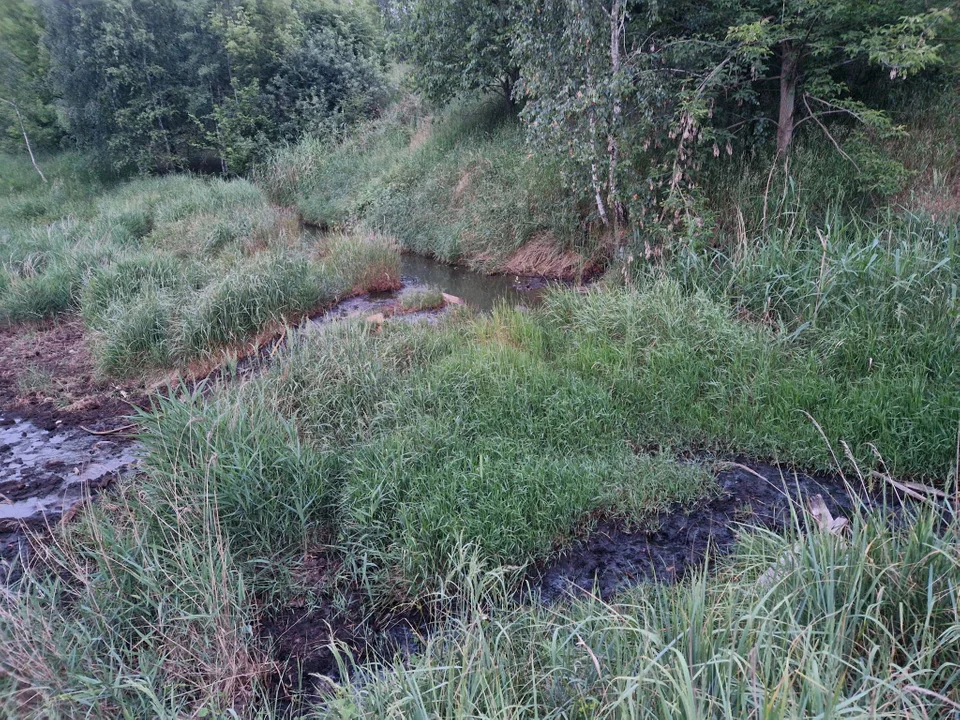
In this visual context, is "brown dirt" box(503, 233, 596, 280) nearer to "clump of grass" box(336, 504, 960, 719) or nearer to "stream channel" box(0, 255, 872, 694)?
"stream channel" box(0, 255, 872, 694)

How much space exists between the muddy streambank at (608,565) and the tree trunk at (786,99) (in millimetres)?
4557

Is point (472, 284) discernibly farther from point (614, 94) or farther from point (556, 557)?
point (556, 557)

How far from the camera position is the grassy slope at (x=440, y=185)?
10.6m

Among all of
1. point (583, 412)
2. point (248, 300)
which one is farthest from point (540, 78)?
point (583, 412)

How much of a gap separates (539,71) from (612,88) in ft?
5.66

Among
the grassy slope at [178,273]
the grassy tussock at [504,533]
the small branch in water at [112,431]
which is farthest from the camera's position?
the grassy slope at [178,273]

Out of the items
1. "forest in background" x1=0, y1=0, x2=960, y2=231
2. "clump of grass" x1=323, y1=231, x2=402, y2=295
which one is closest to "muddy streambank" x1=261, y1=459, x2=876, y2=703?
"forest in background" x1=0, y1=0, x2=960, y2=231

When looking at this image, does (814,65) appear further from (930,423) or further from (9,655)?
(9,655)

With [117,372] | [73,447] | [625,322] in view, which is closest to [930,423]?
[625,322]

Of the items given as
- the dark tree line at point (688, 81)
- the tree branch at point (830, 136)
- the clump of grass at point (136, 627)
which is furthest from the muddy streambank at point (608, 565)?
the tree branch at point (830, 136)

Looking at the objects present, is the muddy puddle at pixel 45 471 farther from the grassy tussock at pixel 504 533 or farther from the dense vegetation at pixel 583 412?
the grassy tussock at pixel 504 533

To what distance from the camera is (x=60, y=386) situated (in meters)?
7.19

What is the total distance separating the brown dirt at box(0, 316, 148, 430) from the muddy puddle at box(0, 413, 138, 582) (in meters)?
0.22

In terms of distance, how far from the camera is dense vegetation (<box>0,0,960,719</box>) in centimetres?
250
